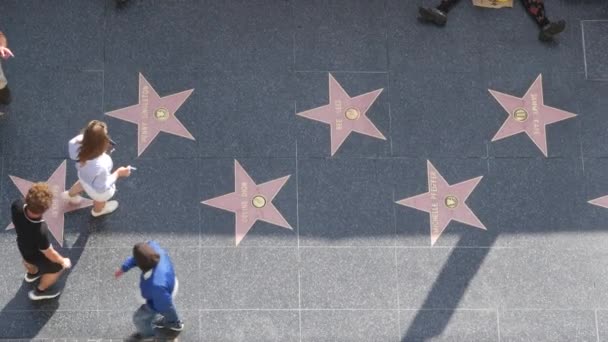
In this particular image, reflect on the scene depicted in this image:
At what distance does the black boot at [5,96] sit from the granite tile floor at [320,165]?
0.58 feet

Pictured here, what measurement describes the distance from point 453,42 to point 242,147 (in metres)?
2.85

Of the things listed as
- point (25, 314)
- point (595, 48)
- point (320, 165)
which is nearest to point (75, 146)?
point (25, 314)

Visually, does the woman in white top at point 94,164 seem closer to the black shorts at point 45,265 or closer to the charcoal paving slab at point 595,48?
the black shorts at point 45,265

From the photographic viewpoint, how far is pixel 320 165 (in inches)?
352

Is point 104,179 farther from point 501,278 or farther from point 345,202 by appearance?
point 501,278

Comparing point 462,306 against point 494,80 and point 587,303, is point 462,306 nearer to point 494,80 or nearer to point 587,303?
point 587,303

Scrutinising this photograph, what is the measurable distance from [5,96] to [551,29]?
20.6 ft

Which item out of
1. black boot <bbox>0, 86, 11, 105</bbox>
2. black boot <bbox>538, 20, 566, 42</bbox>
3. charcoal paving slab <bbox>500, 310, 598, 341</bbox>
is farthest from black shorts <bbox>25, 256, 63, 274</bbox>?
black boot <bbox>538, 20, 566, 42</bbox>

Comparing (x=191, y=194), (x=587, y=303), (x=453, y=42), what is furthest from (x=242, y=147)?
(x=587, y=303)

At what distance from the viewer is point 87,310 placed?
8133mm

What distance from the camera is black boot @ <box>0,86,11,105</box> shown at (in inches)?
348

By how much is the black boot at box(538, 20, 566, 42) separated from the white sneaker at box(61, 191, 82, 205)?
565cm

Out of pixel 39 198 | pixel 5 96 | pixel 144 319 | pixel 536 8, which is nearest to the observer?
pixel 39 198

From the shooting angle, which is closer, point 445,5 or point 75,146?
point 75,146
